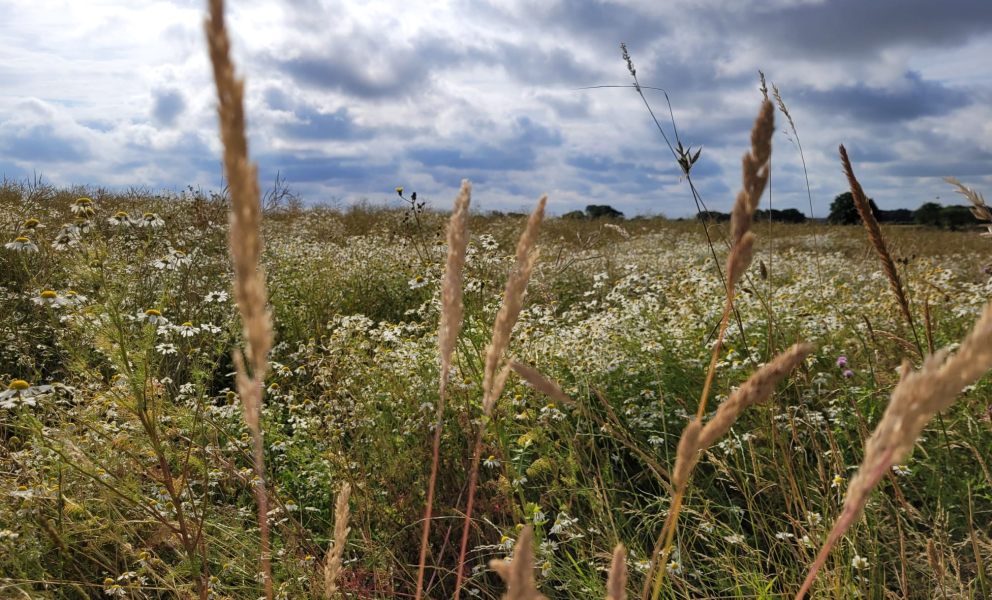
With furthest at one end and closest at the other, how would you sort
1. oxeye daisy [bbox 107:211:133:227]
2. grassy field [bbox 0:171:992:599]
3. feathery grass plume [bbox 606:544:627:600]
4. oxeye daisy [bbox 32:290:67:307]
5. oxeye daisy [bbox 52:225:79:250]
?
oxeye daisy [bbox 107:211:133:227]
oxeye daisy [bbox 52:225:79:250]
oxeye daisy [bbox 32:290:67:307]
grassy field [bbox 0:171:992:599]
feathery grass plume [bbox 606:544:627:600]

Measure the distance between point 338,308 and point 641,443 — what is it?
338 centimetres

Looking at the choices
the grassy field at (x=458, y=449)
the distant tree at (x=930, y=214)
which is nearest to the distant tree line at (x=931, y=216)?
the distant tree at (x=930, y=214)

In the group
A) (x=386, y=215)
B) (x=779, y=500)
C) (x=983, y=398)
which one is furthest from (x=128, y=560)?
(x=386, y=215)

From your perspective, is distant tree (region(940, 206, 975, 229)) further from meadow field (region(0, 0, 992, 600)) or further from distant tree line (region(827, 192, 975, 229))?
meadow field (region(0, 0, 992, 600))

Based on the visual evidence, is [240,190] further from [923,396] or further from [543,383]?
[923,396]

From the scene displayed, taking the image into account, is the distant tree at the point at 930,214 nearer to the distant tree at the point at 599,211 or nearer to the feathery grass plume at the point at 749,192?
the distant tree at the point at 599,211

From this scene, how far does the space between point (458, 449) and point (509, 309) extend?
2.23 meters

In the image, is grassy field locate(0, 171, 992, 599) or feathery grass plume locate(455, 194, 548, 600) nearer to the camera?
feathery grass plume locate(455, 194, 548, 600)

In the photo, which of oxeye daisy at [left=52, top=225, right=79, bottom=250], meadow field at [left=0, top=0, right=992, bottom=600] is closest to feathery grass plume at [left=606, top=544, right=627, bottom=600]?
meadow field at [left=0, top=0, right=992, bottom=600]

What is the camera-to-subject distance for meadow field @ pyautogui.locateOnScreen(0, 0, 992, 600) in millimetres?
727

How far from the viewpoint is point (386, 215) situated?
15.0 m

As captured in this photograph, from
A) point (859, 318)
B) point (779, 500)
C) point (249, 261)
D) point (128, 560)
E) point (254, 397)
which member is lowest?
point (128, 560)

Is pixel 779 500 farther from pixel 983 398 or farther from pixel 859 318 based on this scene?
pixel 859 318

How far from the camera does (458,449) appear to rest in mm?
2871
